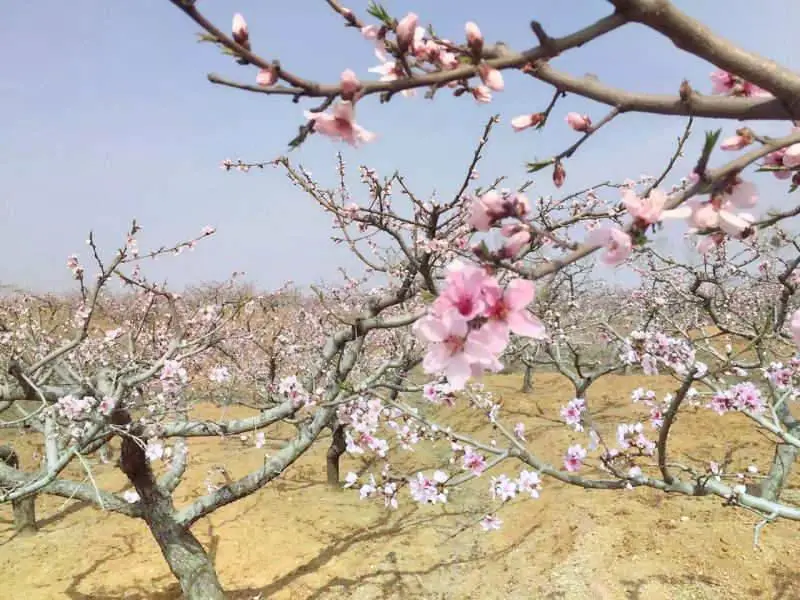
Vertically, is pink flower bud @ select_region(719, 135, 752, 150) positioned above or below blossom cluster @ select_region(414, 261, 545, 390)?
above

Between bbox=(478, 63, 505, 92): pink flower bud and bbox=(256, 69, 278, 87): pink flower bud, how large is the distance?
465mm

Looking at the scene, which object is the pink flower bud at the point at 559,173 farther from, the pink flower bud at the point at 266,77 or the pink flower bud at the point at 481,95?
the pink flower bud at the point at 266,77

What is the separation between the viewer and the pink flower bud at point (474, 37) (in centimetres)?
111

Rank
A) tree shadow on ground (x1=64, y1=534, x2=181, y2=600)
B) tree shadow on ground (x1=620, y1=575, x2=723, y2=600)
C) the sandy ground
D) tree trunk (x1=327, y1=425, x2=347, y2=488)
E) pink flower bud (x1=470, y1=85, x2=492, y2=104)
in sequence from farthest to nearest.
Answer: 1. tree trunk (x1=327, y1=425, x2=347, y2=488)
2. tree shadow on ground (x1=64, y1=534, x2=181, y2=600)
3. the sandy ground
4. tree shadow on ground (x1=620, y1=575, x2=723, y2=600)
5. pink flower bud (x1=470, y1=85, x2=492, y2=104)

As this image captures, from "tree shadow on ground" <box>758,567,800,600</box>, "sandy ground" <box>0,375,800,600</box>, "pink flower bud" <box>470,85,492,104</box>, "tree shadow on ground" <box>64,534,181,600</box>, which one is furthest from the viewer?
"tree shadow on ground" <box>64,534,181,600</box>

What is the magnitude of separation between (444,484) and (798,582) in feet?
11.8

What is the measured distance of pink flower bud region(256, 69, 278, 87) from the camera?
111 cm

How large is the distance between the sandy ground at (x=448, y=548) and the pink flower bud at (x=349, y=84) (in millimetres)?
3439

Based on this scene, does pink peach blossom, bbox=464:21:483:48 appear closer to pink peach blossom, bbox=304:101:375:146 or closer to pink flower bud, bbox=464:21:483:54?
pink flower bud, bbox=464:21:483:54

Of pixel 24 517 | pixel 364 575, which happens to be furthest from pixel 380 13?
pixel 24 517

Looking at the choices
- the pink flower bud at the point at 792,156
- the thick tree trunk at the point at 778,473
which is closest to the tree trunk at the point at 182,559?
the pink flower bud at the point at 792,156

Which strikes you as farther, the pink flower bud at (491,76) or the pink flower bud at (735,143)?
the pink flower bud at (735,143)

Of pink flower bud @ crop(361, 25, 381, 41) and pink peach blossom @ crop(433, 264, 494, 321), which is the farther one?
pink flower bud @ crop(361, 25, 381, 41)

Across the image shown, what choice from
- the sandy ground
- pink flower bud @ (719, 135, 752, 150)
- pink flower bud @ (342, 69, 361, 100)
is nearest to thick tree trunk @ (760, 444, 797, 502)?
the sandy ground
